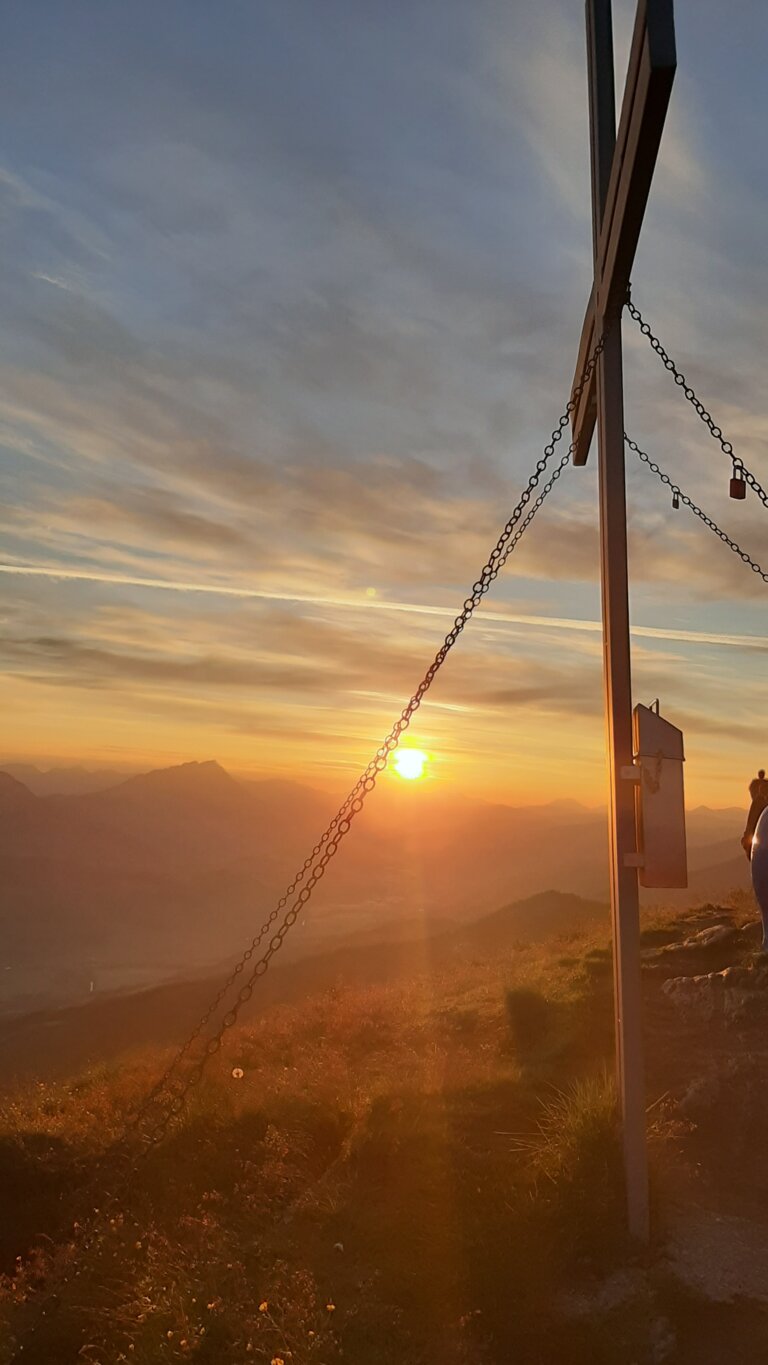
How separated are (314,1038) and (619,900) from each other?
7.44 m

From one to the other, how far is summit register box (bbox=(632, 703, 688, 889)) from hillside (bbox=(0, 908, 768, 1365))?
2037mm

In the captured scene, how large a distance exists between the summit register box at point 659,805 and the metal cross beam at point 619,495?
0.08m

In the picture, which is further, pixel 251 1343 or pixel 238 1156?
pixel 238 1156

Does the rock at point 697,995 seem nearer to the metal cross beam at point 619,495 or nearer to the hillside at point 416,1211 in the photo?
the hillside at point 416,1211

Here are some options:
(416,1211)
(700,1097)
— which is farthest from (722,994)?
(416,1211)

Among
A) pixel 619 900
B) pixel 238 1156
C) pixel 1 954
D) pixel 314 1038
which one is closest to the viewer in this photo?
pixel 619 900

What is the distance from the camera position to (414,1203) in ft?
21.7

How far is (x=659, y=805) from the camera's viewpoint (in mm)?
5992

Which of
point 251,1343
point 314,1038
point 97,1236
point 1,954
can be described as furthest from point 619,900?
point 1,954

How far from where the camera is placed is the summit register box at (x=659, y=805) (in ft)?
19.5

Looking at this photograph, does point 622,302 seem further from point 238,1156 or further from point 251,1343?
point 238,1156

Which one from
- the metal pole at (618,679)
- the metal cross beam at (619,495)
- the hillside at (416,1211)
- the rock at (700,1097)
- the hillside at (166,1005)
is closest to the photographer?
the hillside at (416,1211)

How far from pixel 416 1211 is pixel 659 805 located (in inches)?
130

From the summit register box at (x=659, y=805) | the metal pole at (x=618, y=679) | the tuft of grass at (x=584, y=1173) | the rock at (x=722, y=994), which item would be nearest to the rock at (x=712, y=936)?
the rock at (x=722, y=994)
